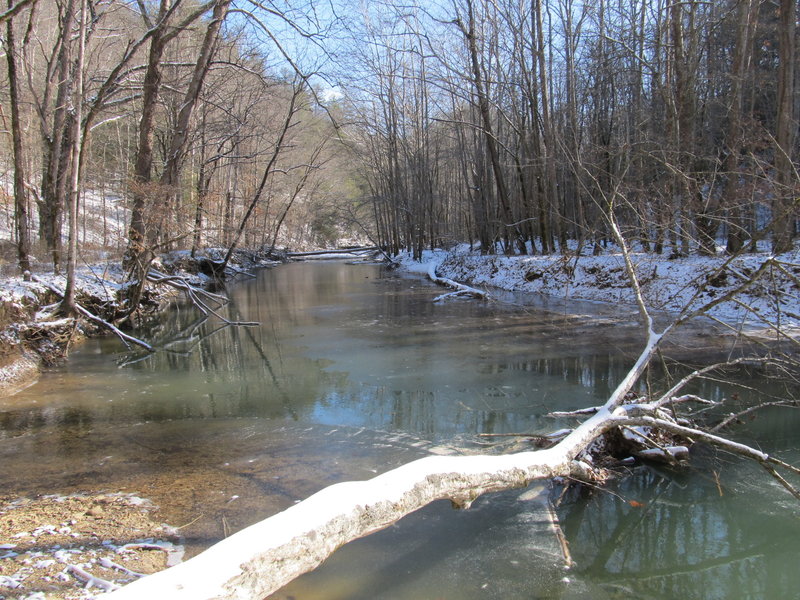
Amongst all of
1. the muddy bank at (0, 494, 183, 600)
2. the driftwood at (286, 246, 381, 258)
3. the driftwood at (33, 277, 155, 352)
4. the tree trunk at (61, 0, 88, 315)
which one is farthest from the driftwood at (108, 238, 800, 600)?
the driftwood at (286, 246, 381, 258)

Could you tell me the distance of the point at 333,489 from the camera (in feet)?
8.69

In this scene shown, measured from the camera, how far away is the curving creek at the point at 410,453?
3465mm

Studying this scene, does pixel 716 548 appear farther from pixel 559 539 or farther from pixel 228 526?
pixel 228 526

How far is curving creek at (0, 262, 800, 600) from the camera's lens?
3.46m

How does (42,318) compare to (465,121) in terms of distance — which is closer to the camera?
(42,318)

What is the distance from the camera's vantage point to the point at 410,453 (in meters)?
5.32

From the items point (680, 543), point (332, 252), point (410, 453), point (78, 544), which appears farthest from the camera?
point (332, 252)

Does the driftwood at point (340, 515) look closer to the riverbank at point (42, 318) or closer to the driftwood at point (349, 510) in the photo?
the driftwood at point (349, 510)

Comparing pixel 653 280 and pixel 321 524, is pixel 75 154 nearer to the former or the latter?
pixel 321 524

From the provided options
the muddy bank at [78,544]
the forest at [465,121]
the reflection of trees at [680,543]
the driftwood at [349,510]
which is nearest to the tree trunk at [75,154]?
the forest at [465,121]

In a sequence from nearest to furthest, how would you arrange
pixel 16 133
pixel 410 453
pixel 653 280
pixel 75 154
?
pixel 410 453, pixel 75 154, pixel 16 133, pixel 653 280

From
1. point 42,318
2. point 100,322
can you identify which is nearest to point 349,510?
point 42,318

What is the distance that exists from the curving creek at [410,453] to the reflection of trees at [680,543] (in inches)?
0.6

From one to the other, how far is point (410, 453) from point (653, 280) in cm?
1050
